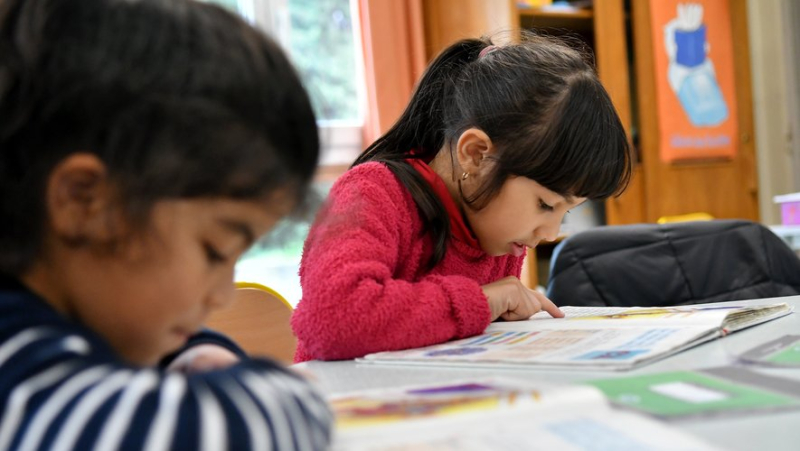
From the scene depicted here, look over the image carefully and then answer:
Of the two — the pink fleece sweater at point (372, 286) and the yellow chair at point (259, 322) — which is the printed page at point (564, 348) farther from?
the yellow chair at point (259, 322)

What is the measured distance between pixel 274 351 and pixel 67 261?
84 centimetres

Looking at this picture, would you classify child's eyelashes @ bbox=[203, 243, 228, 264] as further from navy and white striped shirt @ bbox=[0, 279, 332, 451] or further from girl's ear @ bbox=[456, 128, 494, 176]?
girl's ear @ bbox=[456, 128, 494, 176]

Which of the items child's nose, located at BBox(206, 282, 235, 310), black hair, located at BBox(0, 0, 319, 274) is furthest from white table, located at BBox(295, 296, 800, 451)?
black hair, located at BBox(0, 0, 319, 274)

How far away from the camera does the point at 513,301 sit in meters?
1.03

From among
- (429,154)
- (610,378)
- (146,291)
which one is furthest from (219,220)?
(429,154)

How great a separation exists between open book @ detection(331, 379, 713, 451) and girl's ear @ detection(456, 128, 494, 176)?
60cm

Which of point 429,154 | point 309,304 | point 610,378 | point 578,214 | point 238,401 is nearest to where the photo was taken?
point 238,401

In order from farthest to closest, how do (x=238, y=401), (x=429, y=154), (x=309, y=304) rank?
(x=429, y=154)
(x=309, y=304)
(x=238, y=401)

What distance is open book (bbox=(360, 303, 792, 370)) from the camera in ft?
2.28

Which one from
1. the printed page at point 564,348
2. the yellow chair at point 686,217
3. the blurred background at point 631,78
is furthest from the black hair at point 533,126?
the yellow chair at point 686,217

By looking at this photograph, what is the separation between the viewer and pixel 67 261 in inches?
18.2

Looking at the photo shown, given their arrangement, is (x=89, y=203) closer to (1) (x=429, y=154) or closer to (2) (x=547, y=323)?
(2) (x=547, y=323)

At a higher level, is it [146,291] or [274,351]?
[146,291]

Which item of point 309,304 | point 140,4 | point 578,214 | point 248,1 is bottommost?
point 578,214
